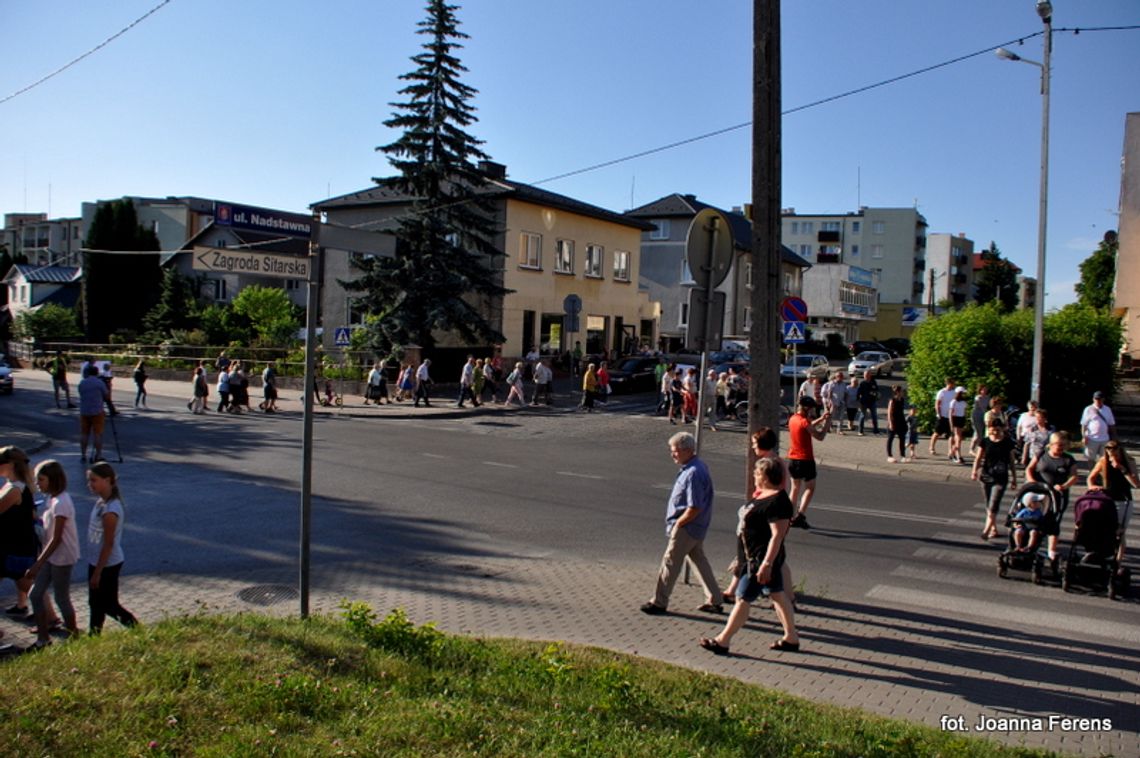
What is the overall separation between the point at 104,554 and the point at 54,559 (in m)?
0.43

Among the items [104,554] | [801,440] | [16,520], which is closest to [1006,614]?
[801,440]

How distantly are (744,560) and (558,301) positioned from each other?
111 ft

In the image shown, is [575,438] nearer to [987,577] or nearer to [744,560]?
[987,577]

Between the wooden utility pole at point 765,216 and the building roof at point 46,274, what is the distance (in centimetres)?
7293

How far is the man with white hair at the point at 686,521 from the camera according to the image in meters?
→ 7.07

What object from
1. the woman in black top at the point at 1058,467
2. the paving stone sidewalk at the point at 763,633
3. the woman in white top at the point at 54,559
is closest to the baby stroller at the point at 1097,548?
the woman in black top at the point at 1058,467

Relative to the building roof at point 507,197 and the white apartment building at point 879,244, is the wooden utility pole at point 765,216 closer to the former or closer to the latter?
the building roof at point 507,197

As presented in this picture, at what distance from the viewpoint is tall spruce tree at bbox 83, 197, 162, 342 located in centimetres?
5816

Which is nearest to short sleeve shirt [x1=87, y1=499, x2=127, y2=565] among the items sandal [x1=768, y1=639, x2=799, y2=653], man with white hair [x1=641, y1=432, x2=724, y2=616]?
man with white hair [x1=641, y1=432, x2=724, y2=616]

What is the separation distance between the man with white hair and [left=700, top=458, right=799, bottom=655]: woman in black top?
0.67 meters

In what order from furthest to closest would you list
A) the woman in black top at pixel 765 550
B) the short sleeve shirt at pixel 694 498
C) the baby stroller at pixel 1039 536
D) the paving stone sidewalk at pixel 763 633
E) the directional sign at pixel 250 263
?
the baby stroller at pixel 1039 536
the short sleeve shirt at pixel 694 498
the woman in black top at pixel 765 550
the paving stone sidewalk at pixel 763 633
the directional sign at pixel 250 263

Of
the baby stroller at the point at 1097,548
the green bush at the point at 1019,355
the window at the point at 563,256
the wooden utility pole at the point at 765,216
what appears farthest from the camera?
the window at the point at 563,256

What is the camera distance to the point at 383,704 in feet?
14.9


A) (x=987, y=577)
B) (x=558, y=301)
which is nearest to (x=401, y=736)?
(x=987, y=577)
